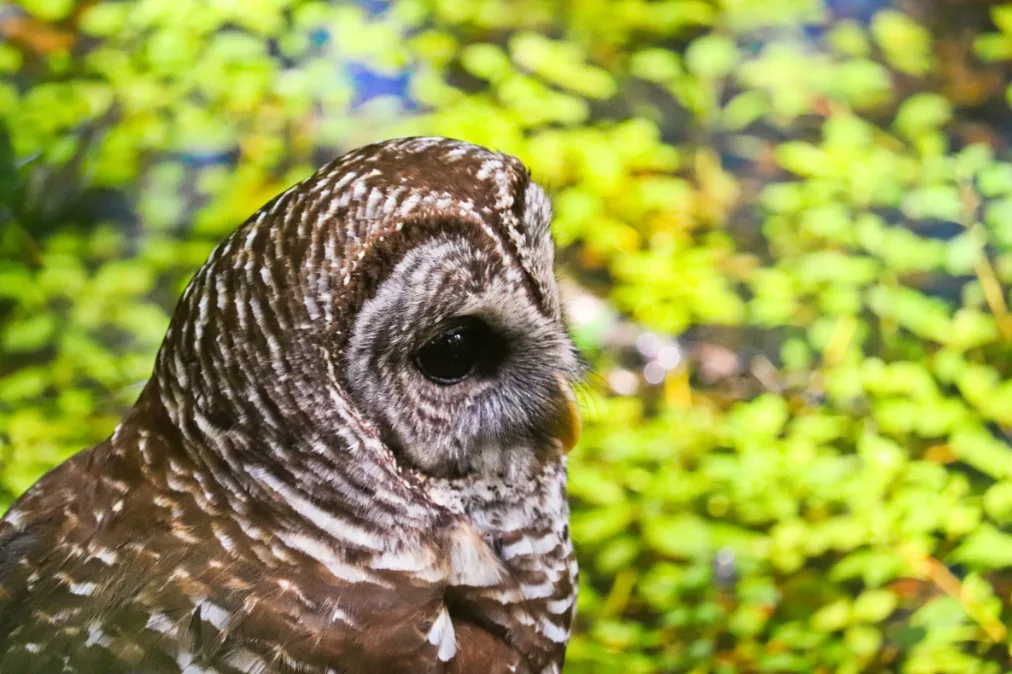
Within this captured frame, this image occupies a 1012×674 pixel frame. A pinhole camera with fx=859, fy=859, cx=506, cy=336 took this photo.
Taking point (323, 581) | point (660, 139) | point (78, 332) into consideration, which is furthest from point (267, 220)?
point (660, 139)

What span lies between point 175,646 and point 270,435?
32 cm

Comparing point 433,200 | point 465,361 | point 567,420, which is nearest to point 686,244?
point 567,420

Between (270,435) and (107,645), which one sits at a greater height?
(270,435)

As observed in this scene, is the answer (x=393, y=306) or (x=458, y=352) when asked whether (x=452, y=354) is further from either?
(x=393, y=306)

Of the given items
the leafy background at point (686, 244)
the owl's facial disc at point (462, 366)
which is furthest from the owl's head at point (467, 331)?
the leafy background at point (686, 244)

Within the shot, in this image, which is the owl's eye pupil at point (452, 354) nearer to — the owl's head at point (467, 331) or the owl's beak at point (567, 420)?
the owl's head at point (467, 331)

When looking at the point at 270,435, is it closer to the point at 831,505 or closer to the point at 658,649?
the point at 658,649

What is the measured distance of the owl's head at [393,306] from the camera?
1265 mm

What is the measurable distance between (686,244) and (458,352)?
2330 millimetres

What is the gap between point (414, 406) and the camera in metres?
1.36

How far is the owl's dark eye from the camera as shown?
1.38 m

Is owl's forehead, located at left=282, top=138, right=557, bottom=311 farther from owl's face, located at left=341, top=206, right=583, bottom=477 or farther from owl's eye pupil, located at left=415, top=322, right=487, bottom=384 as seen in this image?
owl's eye pupil, located at left=415, top=322, right=487, bottom=384

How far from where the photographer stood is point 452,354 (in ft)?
4.66

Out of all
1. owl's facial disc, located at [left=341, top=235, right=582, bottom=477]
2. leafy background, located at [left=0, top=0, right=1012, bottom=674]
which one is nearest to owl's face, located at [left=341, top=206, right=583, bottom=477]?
owl's facial disc, located at [left=341, top=235, right=582, bottom=477]
